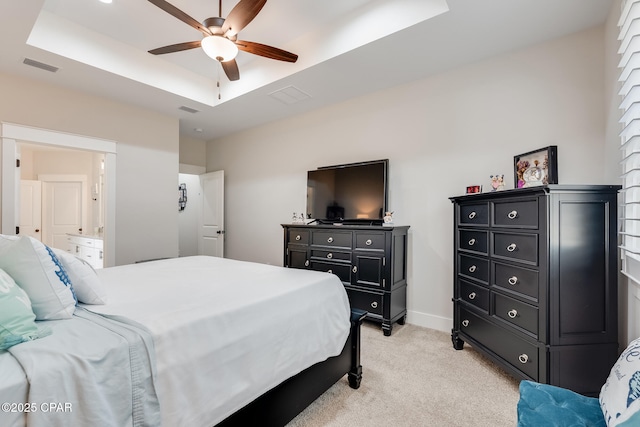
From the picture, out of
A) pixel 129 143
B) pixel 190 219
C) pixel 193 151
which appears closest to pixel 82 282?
pixel 129 143

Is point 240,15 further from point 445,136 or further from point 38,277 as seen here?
point 445,136

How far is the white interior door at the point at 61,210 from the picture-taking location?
19.6 ft

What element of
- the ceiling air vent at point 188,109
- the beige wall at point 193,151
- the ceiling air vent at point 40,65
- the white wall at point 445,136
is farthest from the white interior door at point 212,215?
the ceiling air vent at point 40,65

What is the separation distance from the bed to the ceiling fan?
5.80 ft

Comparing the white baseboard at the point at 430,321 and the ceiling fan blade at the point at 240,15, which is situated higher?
the ceiling fan blade at the point at 240,15

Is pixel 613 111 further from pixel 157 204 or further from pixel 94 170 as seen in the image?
pixel 94 170

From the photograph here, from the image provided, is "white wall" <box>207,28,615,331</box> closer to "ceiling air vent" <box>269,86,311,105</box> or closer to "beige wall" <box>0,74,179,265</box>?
"ceiling air vent" <box>269,86,311,105</box>

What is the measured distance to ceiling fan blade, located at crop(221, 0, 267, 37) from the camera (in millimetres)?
2002

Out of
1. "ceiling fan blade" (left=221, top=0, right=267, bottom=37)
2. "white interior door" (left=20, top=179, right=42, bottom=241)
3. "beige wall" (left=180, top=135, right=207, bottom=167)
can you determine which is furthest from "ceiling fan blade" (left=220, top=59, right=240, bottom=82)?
"white interior door" (left=20, top=179, right=42, bottom=241)

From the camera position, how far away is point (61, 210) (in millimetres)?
6039

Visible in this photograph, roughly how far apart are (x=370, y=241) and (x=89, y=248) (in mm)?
4380

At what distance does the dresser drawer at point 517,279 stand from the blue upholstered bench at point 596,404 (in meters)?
0.89

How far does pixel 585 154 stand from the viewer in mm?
2342

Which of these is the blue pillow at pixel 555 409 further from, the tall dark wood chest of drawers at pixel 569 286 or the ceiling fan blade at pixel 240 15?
the ceiling fan blade at pixel 240 15
